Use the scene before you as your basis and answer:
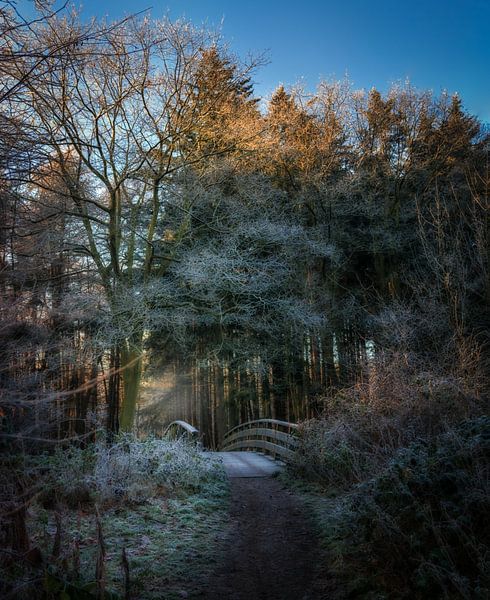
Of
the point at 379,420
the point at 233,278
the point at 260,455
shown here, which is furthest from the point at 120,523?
the point at 260,455

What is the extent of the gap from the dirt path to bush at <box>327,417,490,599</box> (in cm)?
55

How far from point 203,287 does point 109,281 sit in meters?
2.59

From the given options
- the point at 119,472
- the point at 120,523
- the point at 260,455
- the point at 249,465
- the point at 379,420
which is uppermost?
the point at 379,420

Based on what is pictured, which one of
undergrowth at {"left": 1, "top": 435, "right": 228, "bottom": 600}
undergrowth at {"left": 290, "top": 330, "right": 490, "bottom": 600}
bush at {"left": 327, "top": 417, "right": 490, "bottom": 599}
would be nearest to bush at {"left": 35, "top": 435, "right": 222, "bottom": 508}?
undergrowth at {"left": 1, "top": 435, "right": 228, "bottom": 600}

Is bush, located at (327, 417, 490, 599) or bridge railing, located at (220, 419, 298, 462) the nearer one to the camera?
bush, located at (327, 417, 490, 599)

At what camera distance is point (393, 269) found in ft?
62.4

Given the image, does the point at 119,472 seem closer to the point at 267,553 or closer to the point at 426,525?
the point at 267,553

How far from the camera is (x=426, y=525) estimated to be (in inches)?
149

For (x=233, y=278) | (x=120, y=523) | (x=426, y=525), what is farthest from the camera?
(x=233, y=278)

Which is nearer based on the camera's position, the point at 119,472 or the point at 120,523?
the point at 120,523

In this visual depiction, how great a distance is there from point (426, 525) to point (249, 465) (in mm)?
9003

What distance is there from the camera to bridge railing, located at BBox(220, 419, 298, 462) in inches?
445

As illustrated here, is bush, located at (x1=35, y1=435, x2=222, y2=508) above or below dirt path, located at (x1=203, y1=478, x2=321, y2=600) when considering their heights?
above

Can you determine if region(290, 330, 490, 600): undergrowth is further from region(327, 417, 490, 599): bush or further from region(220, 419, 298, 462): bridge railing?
region(220, 419, 298, 462): bridge railing
